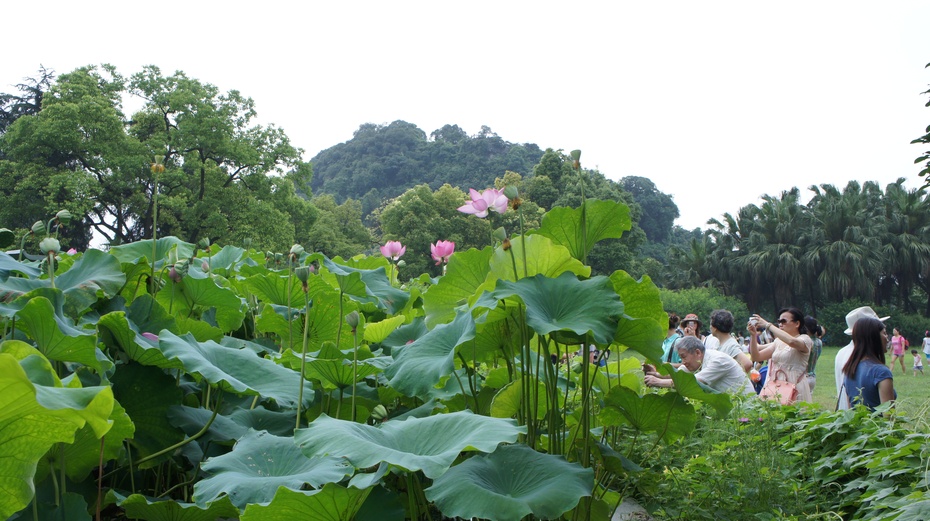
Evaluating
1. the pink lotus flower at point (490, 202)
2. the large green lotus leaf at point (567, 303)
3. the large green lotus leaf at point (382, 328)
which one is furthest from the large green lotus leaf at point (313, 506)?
the large green lotus leaf at point (382, 328)

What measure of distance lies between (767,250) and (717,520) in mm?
43192

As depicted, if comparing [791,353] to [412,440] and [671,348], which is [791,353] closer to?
[671,348]

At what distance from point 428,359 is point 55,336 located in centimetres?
70

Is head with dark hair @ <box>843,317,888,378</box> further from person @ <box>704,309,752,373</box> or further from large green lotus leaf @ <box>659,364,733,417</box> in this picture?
large green lotus leaf @ <box>659,364,733,417</box>

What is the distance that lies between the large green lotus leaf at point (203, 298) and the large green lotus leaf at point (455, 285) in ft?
2.17

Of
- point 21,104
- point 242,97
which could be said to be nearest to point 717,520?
point 242,97

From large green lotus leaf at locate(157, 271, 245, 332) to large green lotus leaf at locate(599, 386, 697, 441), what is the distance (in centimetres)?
116

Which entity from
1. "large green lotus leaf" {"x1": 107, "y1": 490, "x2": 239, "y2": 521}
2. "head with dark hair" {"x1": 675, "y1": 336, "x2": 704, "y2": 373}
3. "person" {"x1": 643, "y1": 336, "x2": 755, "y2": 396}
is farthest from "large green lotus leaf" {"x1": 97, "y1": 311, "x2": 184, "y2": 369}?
"head with dark hair" {"x1": 675, "y1": 336, "x2": 704, "y2": 373}

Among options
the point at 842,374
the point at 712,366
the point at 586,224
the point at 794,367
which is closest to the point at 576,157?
the point at 586,224

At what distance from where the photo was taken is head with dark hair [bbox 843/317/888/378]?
14.7 ft

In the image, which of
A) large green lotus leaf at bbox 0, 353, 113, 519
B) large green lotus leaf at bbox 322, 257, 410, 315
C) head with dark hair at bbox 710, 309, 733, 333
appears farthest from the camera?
head with dark hair at bbox 710, 309, 733, 333

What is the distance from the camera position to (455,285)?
1.84 meters

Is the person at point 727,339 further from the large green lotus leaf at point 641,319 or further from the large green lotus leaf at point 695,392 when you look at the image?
the large green lotus leaf at point 641,319

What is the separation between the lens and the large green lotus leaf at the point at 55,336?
120 cm
